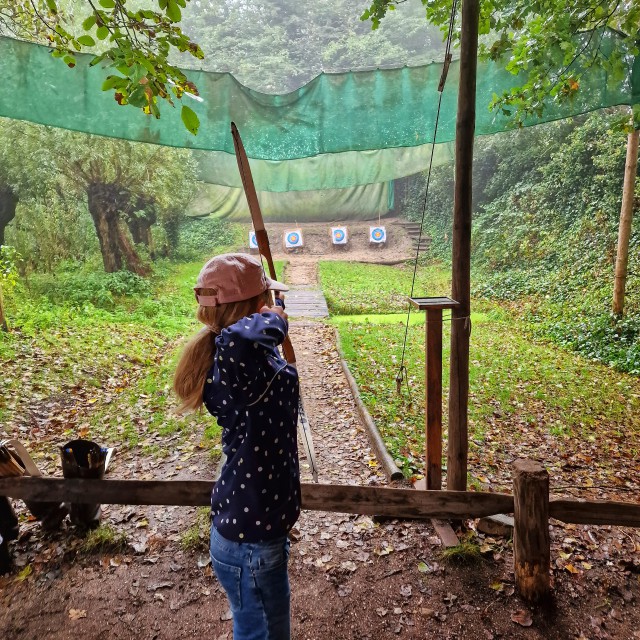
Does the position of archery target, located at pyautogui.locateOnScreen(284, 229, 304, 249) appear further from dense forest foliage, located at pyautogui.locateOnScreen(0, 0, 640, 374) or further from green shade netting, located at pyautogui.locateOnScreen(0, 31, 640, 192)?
green shade netting, located at pyautogui.locateOnScreen(0, 31, 640, 192)

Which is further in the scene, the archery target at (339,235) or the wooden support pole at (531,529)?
the archery target at (339,235)

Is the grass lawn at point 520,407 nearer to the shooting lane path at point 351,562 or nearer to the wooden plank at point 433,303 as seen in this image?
the shooting lane path at point 351,562

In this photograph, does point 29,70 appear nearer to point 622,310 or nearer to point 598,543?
point 598,543

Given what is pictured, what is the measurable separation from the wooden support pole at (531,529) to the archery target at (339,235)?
15558 mm

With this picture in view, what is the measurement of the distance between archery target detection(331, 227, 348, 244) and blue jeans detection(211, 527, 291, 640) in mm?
16395

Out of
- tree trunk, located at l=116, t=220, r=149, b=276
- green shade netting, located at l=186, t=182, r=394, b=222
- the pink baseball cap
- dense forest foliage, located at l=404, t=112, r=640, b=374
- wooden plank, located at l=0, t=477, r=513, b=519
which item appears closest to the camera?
the pink baseball cap

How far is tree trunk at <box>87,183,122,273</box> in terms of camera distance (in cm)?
1091

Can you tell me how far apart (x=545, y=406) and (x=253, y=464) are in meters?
4.50

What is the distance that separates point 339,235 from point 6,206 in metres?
10.6

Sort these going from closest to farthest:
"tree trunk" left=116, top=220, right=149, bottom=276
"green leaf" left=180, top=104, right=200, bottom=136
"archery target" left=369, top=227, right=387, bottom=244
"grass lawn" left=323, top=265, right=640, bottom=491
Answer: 1. "green leaf" left=180, top=104, right=200, bottom=136
2. "grass lawn" left=323, top=265, right=640, bottom=491
3. "tree trunk" left=116, top=220, right=149, bottom=276
4. "archery target" left=369, top=227, right=387, bottom=244

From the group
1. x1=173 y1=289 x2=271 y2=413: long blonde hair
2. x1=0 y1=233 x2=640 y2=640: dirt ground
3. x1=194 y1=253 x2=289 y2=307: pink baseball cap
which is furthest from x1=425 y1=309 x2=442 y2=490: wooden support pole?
x1=173 y1=289 x2=271 y2=413: long blonde hair

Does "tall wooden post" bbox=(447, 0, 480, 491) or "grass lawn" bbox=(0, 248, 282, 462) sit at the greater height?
"tall wooden post" bbox=(447, 0, 480, 491)

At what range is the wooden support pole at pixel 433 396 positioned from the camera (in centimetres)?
256

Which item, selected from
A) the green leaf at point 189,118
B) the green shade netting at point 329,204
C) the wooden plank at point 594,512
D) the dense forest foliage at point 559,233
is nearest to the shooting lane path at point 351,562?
the wooden plank at point 594,512
